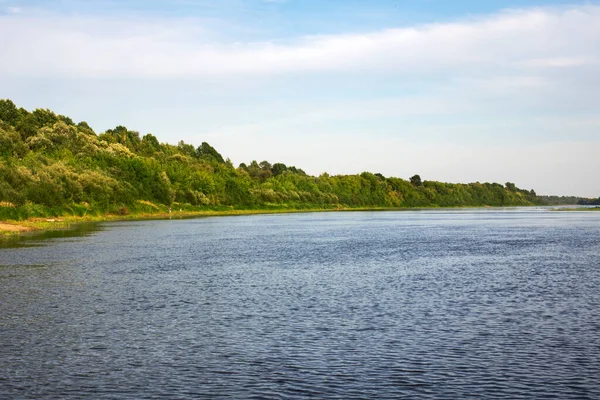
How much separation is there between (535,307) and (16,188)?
96.4m

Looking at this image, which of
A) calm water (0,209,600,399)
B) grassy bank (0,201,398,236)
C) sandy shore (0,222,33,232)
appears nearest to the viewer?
calm water (0,209,600,399)

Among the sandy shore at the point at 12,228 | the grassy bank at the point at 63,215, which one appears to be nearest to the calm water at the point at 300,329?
the sandy shore at the point at 12,228

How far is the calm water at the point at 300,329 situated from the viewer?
18781 millimetres

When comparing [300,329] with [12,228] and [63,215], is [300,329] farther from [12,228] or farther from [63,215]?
[63,215]

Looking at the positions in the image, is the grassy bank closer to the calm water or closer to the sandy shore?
the sandy shore

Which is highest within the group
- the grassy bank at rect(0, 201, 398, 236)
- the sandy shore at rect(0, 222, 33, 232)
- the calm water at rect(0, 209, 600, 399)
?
the grassy bank at rect(0, 201, 398, 236)

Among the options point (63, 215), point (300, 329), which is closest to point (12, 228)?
point (63, 215)

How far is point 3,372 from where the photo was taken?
20.1m

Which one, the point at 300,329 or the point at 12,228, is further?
the point at 12,228

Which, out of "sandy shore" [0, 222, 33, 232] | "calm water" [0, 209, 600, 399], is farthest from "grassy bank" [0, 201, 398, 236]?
"calm water" [0, 209, 600, 399]

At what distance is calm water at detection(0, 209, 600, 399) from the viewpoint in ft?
61.6

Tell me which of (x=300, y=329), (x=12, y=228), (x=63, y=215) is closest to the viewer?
(x=300, y=329)

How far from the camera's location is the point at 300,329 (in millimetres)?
26078

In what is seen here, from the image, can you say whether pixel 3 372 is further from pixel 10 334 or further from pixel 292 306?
pixel 292 306
